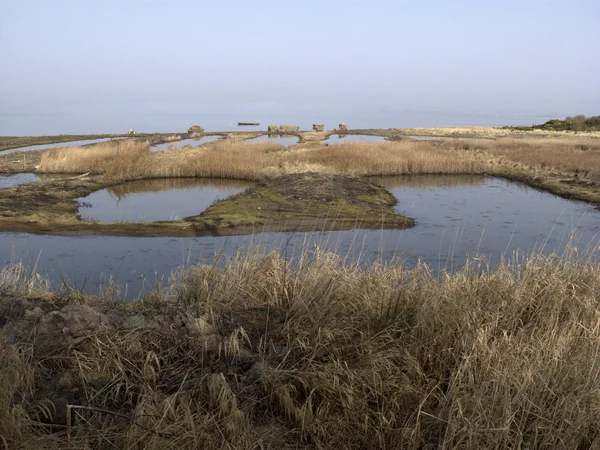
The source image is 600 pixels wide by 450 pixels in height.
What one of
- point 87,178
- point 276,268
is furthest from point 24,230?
point 276,268

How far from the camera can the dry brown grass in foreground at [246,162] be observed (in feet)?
71.3

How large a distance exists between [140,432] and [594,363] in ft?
8.97

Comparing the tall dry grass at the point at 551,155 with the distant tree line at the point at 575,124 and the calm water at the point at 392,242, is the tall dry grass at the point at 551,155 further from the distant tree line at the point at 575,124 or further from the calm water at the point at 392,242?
the distant tree line at the point at 575,124

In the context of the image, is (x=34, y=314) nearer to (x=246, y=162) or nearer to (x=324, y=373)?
(x=324, y=373)

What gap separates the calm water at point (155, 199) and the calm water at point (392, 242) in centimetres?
302

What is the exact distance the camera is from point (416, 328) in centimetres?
388

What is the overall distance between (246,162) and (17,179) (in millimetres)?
9041

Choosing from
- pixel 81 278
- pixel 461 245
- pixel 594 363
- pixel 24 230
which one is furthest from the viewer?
pixel 24 230

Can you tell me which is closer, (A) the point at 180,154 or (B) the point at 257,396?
(B) the point at 257,396

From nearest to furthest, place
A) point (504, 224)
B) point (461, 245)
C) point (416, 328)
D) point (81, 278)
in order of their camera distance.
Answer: point (416, 328)
point (81, 278)
point (461, 245)
point (504, 224)

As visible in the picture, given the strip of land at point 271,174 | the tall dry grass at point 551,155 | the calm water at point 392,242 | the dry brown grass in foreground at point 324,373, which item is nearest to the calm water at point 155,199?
the strip of land at point 271,174

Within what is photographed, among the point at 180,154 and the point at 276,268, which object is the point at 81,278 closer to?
the point at 276,268

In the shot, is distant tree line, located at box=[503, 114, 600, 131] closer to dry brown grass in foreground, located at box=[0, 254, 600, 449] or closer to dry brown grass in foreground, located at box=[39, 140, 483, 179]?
dry brown grass in foreground, located at box=[39, 140, 483, 179]

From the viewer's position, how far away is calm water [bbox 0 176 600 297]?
8.98 metres
